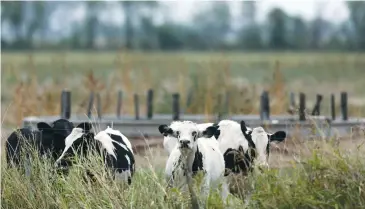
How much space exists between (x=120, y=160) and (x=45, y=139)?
107cm

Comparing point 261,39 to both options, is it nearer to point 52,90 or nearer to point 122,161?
point 52,90

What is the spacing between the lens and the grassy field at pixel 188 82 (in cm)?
2500

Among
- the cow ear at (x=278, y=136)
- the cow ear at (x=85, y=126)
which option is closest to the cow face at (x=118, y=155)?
the cow ear at (x=85, y=126)

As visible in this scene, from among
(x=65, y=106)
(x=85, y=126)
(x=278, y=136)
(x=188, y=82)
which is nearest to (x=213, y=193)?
(x=278, y=136)

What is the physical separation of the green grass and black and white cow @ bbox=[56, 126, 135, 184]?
31cm

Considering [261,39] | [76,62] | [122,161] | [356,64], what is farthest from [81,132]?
[261,39]

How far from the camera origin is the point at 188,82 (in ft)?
112

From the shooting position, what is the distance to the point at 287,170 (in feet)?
39.0

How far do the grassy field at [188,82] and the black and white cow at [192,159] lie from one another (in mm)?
3569

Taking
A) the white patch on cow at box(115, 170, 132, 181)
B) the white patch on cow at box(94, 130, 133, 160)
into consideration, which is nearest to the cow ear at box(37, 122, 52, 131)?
the white patch on cow at box(94, 130, 133, 160)

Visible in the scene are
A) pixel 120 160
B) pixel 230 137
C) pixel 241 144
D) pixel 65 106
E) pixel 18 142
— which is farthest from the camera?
pixel 65 106

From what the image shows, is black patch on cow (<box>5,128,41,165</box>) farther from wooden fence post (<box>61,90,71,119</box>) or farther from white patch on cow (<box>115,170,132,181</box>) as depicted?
wooden fence post (<box>61,90,71,119</box>)

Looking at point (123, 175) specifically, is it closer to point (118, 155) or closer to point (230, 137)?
point (118, 155)

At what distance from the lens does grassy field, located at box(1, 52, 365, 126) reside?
82.0 feet
